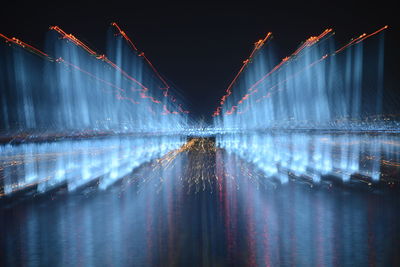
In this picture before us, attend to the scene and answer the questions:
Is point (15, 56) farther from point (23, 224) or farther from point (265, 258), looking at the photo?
point (265, 258)

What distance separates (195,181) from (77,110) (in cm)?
6247

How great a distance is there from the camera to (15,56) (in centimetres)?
4581

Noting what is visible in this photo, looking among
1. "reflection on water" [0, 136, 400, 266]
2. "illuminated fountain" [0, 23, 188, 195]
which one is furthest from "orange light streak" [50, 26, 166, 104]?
"reflection on water" [0, 136, 400, 266]

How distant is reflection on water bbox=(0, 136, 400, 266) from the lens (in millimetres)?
5938

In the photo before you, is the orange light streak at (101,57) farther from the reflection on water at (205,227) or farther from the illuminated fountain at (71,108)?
the reflection on water at (205,227)

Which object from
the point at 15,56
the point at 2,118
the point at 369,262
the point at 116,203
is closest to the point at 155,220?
the point at 116,203

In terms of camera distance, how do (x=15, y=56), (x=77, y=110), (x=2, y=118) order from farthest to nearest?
(x=77, y=110) < (x=2, y=118) < (x=15, y=56)

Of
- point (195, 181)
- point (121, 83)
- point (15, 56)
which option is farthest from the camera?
point (121, 83)

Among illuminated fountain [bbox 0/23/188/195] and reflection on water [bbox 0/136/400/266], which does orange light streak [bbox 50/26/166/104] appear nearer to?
illuminated fountain [bbox 0/23/188/195]

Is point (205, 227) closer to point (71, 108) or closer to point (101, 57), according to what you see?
point (101, 57)

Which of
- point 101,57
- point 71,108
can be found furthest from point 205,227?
point 71,108

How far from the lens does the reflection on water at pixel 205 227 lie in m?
5.94

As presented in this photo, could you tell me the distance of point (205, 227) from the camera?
7652mm

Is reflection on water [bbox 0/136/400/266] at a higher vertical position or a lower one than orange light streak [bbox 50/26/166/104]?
lower
